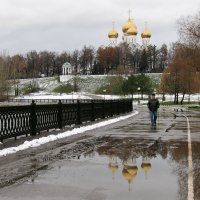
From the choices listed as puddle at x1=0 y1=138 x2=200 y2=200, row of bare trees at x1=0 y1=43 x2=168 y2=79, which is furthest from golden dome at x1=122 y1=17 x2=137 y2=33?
puddle at x1=0 y1=138 x2=200 y2=200

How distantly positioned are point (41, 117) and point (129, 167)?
8.50 metres

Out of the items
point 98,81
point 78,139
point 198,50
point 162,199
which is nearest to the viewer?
point 162,199

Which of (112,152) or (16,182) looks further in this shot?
(112,152)

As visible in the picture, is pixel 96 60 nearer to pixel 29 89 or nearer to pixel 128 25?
pixel 128 25

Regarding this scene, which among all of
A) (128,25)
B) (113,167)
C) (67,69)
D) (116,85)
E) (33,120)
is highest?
(128,25)

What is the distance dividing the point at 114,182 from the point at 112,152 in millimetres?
4571

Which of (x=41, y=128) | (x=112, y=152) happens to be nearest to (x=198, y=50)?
(x=41, y=128)

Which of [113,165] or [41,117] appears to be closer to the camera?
[113,165]

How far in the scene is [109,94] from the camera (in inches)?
4860

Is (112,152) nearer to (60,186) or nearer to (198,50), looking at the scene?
(60,186)

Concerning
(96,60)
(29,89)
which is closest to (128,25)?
(96,60)

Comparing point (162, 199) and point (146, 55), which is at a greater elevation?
point (146, 55)

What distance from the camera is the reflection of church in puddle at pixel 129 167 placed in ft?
30.4

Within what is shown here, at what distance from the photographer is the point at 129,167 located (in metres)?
10.4
